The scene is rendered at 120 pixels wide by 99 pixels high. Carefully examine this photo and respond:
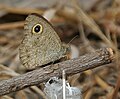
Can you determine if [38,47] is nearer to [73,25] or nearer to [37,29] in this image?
[37,29]

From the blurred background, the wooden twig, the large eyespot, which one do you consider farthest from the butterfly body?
the blurred background

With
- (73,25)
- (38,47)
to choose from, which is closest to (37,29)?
(38,47)

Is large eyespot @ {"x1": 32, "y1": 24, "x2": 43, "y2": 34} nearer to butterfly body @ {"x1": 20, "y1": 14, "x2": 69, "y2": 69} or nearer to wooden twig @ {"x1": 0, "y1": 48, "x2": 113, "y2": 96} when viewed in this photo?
butterfly body @ {"x1": 20, "y1": 14, "x2": 69, "y2": 69}

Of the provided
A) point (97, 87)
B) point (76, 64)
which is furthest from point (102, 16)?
point (76, 64)

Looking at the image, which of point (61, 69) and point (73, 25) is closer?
point (61, 69)

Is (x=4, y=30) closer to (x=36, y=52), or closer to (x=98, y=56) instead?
(x=36, y=52)

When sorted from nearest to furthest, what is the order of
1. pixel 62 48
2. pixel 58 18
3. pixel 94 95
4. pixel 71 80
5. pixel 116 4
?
1. pixel 62 48
2. pixel 71 80
3. pixel 94 95
4. pixel 116 4
5. pixel 58 18
